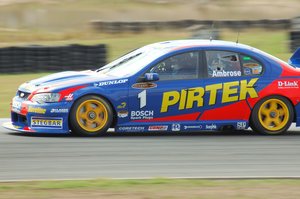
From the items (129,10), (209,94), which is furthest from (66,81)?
(129,10)

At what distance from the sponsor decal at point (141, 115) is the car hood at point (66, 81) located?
1.46ft

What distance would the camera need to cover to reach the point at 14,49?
62.8 feet

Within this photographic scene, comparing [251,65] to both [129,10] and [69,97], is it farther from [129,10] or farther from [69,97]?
[129,10]

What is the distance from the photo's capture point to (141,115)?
10.3m

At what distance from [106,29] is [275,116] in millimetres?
20241

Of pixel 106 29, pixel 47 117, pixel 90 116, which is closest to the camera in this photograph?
pixel 47 117

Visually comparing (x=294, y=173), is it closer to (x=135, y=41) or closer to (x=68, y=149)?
(x=68, y=149)

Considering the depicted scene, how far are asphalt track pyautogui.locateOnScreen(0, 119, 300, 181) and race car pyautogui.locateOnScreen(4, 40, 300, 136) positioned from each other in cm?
21

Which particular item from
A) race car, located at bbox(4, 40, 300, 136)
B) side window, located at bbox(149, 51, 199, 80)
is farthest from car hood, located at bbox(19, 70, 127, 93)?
side window, located at bbox(149, 51, 199, 80)

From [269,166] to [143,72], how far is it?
256 cm

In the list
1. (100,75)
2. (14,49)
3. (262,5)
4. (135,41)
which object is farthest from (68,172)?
(262,5)

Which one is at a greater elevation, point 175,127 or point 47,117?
point 47,117

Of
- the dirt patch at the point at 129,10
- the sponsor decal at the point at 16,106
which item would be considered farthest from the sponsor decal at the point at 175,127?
the dirt patch at the point at 129,10

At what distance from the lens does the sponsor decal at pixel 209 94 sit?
408 inches
